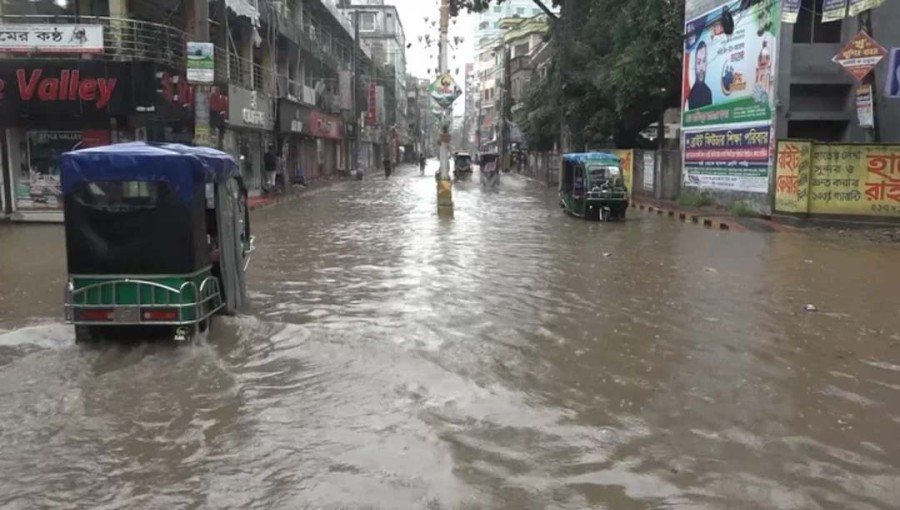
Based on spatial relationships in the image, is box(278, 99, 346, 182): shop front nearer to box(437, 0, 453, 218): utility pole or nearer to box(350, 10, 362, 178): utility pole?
box(350, 10, 362, 178): utility pole

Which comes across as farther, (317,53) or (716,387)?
(317,53)

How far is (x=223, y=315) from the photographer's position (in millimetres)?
9148

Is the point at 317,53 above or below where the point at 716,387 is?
above

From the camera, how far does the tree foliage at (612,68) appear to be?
31.2m

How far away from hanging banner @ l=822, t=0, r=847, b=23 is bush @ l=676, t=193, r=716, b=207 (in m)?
7.46

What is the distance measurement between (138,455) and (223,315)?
3.87 metres

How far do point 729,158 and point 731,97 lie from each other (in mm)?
1920

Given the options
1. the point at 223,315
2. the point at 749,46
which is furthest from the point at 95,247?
the point at 749,46

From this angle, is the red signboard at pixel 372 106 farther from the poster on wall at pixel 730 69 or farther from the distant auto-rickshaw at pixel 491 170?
the poster on wall at pixel 730 69

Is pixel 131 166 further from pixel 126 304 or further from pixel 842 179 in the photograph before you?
pixel 842 179

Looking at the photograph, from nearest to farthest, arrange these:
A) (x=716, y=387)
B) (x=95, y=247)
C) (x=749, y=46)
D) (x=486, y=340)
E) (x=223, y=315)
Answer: (x=716, y=387) → (x=95, y=247) → (x=486, y=340) → (x=223, y=315) → (x=749, y=46)

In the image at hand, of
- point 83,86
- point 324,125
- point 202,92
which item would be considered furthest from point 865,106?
point 324,125

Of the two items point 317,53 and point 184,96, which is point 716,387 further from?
point 317,53

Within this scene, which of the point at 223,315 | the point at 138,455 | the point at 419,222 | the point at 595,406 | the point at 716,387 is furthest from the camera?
the point at 419,222
